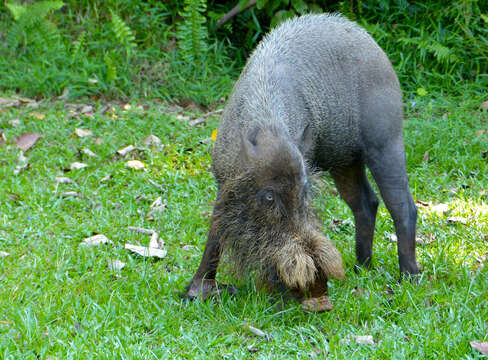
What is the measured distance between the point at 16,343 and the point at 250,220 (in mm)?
1451

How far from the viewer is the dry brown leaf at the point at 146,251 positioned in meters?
4.71

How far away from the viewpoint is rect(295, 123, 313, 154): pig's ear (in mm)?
3564

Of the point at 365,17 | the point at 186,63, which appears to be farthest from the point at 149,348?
the point at 365,17

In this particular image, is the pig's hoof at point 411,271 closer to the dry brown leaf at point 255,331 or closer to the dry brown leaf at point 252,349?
the dry brown leaf at point 255,331

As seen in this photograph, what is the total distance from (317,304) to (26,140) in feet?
14.4

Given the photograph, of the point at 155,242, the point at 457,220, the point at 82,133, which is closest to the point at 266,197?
the point at 155,242

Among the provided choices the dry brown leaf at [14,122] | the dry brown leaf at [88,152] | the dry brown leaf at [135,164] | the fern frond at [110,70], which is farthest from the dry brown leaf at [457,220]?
the dry brown leaf at [14,122]

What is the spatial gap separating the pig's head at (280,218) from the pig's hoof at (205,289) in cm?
65

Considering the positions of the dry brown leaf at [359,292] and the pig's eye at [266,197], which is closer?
the pig's eye at [266,197]

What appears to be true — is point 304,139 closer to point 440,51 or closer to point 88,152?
point 88,152

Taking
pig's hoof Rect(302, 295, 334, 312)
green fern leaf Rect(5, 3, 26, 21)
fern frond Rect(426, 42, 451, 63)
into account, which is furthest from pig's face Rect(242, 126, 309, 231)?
green fern leaf Rect(5, 3, 26, 21)

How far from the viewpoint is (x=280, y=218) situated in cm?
328

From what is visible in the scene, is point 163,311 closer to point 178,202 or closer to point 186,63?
point 178,202

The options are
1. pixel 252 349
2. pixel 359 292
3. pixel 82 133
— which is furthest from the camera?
pixel 82 133
